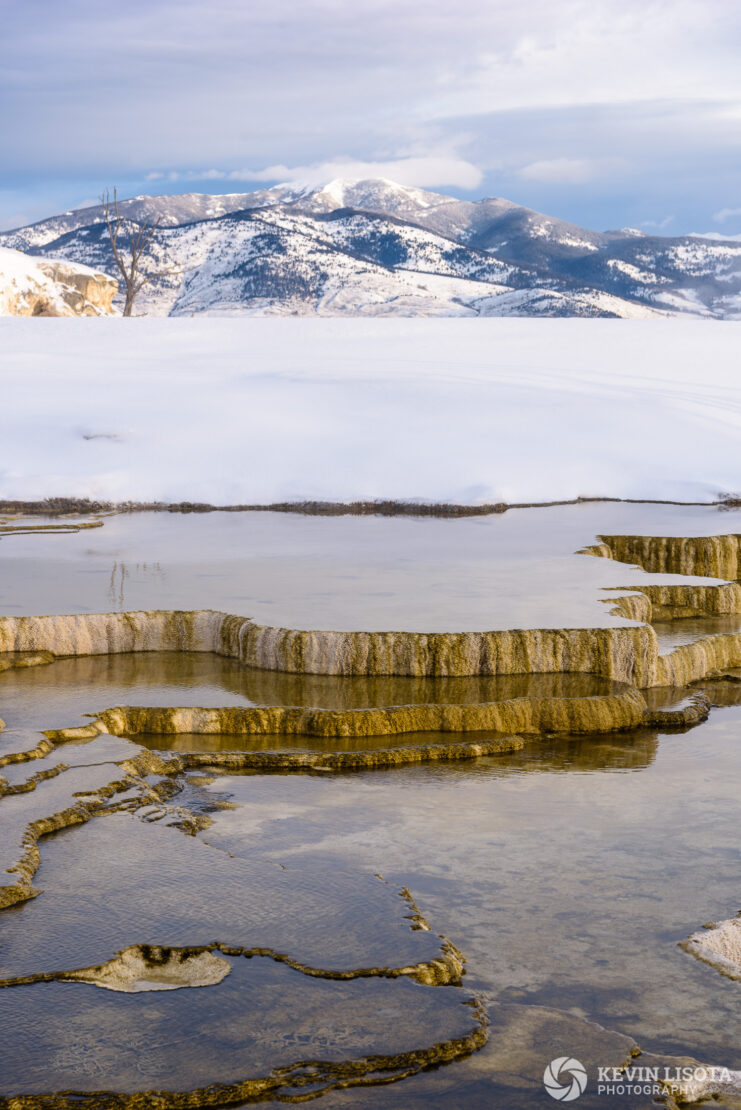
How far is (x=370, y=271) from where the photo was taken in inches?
4929

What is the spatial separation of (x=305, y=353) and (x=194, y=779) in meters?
22.6

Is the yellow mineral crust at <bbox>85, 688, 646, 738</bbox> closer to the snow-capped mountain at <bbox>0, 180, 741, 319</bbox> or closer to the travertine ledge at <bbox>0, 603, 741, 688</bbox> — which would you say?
the travertine ledge at <bbox>0, 603, 741, 688</bbox>

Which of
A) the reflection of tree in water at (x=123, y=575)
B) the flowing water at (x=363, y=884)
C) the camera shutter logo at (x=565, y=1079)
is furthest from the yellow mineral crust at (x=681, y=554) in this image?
the camera shutter logo at (x=565, y=1079)

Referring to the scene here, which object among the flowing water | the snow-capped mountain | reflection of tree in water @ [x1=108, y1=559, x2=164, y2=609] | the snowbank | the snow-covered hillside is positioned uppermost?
the snow-capped mountain

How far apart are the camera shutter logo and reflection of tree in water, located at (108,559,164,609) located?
6846 mm

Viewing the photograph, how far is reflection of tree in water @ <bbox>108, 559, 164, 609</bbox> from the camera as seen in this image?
35.7ft

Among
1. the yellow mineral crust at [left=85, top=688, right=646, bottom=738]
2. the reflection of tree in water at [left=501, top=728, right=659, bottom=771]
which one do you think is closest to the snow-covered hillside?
the yellow mineral crust at [left=85, top=688, right=646, bottom=738]

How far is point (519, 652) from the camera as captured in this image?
366 inches

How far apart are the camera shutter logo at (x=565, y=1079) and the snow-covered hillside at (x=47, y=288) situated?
3706 centimetres

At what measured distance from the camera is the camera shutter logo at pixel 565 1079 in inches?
169

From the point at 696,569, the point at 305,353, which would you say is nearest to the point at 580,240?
the point at 305,353

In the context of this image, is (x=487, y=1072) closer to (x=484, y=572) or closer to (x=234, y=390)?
(x=484, y=572)

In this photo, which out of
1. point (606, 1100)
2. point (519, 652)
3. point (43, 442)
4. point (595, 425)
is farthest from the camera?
point (595, 425)

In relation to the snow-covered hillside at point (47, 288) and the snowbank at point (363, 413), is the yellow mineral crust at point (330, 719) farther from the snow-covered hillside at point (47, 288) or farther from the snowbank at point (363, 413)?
the snow-covered hillside at point (47, 288)
